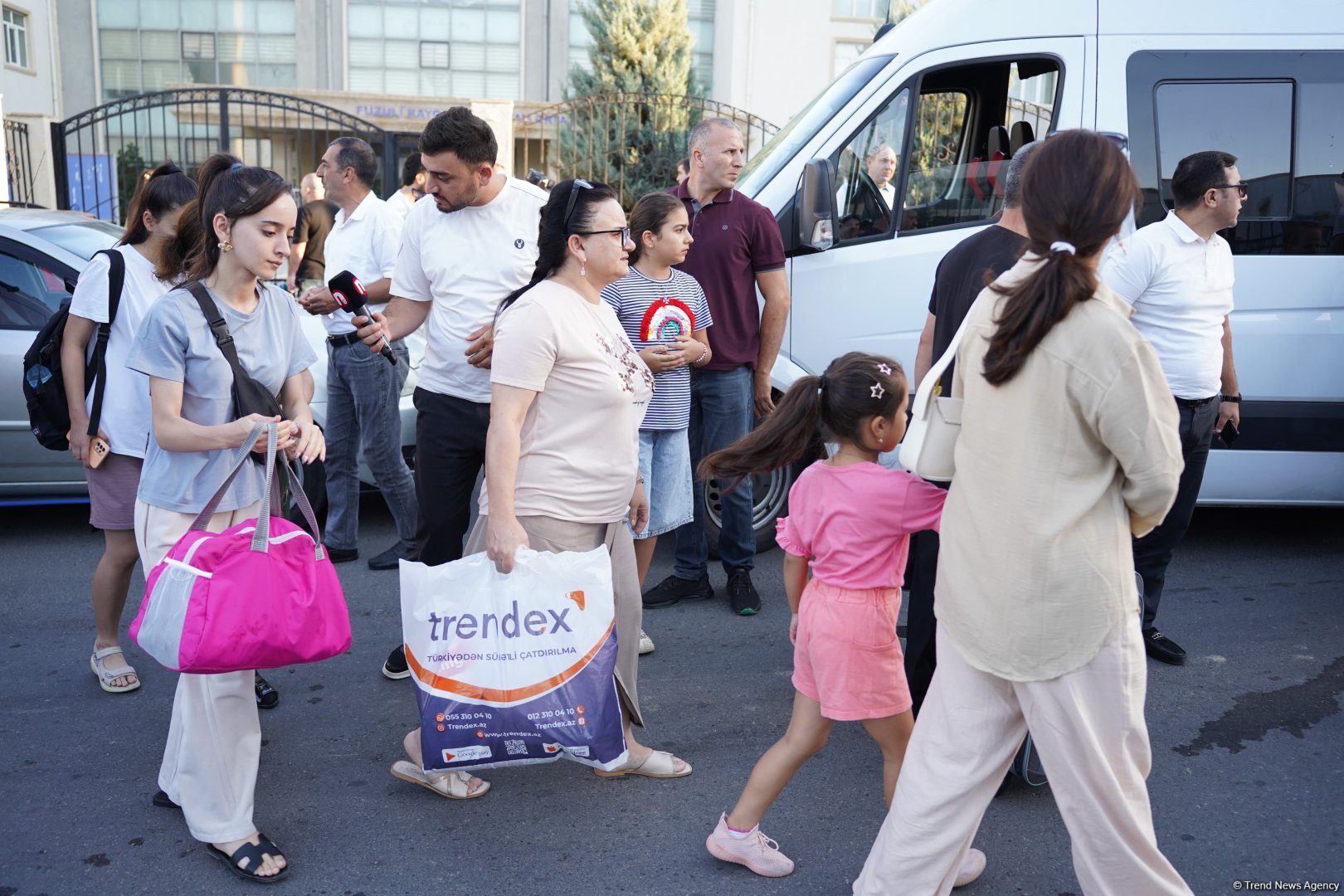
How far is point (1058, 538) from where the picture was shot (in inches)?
85.8

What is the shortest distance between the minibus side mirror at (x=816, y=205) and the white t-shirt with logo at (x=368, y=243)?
1.98m

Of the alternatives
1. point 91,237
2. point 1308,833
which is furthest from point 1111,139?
point 91,237

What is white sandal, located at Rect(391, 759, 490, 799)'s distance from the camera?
3381mm

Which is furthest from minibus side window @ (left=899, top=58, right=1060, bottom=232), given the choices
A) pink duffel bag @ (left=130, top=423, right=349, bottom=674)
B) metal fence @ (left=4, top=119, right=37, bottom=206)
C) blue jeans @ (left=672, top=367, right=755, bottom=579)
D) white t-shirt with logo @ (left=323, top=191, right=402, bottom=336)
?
metal fence @ (left=4, top=119, right=37, bottom=206)

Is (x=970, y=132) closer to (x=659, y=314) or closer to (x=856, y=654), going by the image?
(x=659, y=314)

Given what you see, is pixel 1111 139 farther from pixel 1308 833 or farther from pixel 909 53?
pixel 909 53

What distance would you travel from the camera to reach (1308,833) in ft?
10.4

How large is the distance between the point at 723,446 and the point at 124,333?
2386mm

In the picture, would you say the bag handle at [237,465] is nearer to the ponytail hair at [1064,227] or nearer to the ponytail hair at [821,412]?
the ponytail hair at [821,412]

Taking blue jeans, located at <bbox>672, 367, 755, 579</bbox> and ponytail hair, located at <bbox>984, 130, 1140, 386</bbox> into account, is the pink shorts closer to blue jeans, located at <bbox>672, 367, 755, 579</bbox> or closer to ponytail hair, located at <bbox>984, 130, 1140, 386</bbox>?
ponytail hair, located at <bbox>984, 130, 1140, 386</bbox>

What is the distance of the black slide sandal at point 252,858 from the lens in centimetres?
294

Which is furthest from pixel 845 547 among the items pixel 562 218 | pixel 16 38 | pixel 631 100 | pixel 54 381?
pixel 16 38

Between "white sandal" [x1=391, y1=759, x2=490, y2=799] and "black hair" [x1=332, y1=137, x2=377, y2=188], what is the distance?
3435 millimetres

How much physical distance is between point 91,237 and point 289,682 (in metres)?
3.28
